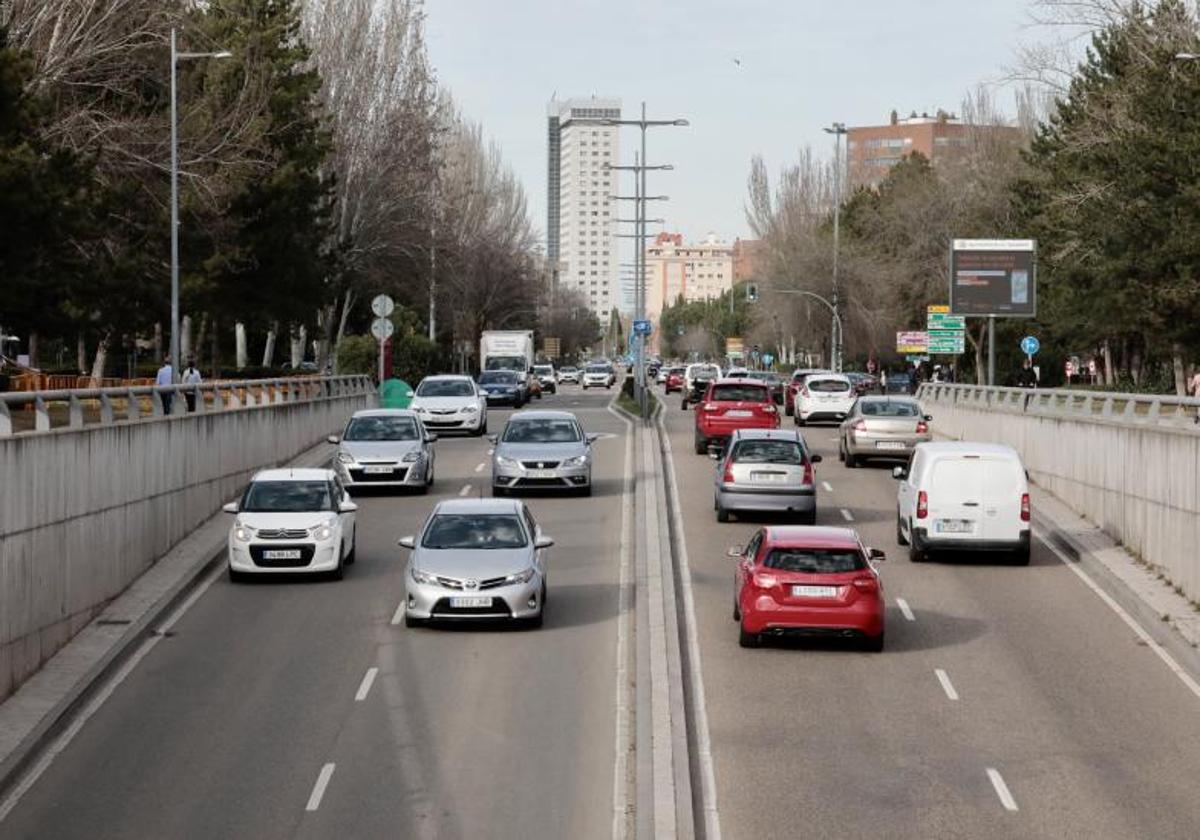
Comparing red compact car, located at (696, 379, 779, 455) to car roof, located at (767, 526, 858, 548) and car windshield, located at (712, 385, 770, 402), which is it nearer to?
car windshield, located at (712, 385, 770, 402)

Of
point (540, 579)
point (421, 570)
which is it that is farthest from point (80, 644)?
point (540, 579)

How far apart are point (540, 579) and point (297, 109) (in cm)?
4495

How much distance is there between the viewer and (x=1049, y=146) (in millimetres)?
78000

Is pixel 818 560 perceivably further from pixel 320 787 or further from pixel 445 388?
pixel 445 388

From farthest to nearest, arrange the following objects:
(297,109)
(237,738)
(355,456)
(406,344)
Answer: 1. (406,344)
2. (297,109)
3. (355,456)
4. (237,738)

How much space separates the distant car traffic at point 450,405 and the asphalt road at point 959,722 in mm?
24081

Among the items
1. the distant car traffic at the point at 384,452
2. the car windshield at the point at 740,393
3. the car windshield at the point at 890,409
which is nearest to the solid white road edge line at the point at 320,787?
the distant car traffic at the point at 384,452

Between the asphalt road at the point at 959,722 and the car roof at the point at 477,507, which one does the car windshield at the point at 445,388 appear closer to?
the asphalt road at the point at 959,722

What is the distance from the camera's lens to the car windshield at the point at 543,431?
3828cm

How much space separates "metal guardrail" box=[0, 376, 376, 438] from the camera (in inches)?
931

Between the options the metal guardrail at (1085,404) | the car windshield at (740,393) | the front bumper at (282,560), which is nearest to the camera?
the front bumper at (282,560)

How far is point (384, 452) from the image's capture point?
38312mm

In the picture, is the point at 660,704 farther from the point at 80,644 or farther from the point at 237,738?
the point at 80,644

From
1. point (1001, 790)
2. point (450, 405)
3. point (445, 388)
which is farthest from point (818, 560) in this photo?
point (445, 388)
